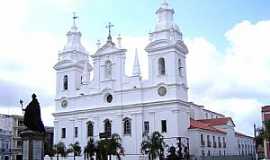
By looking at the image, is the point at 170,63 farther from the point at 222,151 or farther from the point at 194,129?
the point at 222,151

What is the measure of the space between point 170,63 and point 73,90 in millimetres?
16588

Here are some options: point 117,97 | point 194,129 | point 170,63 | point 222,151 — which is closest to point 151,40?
point 170,63

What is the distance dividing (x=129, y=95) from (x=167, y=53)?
7722mm

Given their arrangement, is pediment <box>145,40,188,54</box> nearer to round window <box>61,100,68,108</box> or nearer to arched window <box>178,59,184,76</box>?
arched window <box>178,59,184,76</box>

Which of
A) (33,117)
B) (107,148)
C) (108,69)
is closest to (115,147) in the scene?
(107,148)

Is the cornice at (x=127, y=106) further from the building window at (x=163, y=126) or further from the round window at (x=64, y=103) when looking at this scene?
the building window at (x=163, y=126)

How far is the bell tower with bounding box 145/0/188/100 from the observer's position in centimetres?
5631

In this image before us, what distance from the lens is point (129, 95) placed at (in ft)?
194

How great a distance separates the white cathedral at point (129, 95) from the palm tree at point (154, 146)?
3105 millimetres

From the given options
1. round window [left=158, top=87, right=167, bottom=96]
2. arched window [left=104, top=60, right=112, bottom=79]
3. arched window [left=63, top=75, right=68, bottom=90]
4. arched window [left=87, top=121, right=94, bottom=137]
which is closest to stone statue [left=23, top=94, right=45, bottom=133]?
round window [left=158, top=87, right=167, bottom=96]

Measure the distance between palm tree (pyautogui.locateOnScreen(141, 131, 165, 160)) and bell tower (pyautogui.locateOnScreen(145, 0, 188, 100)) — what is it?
6.90m

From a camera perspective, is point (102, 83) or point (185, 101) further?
point (102, 83)

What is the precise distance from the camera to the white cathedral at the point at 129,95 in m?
56.2

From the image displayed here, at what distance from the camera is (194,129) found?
56750 mm
